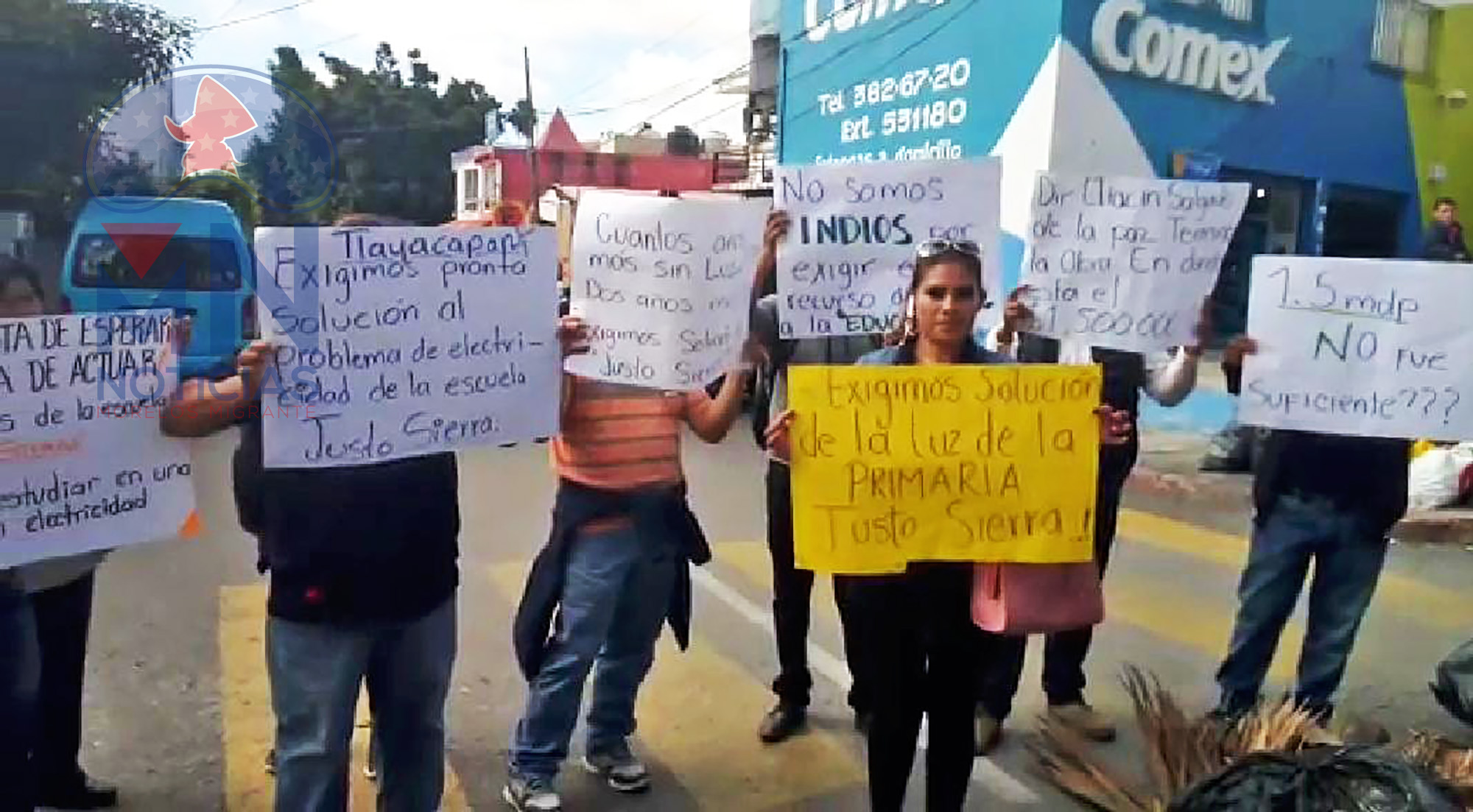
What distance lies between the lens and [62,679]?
12.1ft

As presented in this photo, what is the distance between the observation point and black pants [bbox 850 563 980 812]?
327 centimetres

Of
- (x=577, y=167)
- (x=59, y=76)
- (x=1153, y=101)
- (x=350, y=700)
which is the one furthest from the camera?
(x=577, y=167)

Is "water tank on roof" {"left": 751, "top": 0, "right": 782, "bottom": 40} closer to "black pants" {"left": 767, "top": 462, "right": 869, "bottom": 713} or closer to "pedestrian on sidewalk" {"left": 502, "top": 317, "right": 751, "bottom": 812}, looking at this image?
"black pants" {"left": 767, "top": 462, "right": 869, "bottom": 713}

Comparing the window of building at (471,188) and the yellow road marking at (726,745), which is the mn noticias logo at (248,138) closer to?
the yellow road marking at (726,745)

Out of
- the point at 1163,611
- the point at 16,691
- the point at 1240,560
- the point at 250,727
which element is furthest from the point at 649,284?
the point at 1240,560

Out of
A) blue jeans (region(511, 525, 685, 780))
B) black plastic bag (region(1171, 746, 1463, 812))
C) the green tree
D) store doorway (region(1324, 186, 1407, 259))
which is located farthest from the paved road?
the green tree

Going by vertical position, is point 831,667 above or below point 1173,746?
below

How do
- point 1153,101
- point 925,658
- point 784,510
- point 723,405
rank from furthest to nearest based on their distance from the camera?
point 1153,101 → point 784,510 → point 723,405 → point 925,658

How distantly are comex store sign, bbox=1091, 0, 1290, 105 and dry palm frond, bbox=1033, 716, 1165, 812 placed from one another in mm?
9156

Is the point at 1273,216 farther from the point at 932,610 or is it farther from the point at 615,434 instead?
the point at 932,610

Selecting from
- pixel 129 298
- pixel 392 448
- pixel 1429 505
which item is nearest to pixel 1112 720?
pixel 392 448

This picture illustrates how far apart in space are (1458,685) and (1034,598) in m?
2.27

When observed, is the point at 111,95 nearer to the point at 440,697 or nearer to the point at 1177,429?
the point at 1177,429

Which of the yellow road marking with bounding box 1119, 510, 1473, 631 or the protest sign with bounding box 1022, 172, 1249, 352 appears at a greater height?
the protest sign with bounding box 1022, 172, 1249, 352
